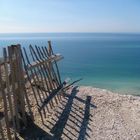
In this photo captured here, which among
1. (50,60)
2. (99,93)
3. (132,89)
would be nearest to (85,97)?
(99,93)

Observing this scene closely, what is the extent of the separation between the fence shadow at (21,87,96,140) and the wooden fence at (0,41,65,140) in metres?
0.31

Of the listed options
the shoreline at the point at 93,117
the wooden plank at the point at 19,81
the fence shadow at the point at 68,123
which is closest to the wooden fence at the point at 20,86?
the wooden plank at the point at 19,81

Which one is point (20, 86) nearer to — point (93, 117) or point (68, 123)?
point (68, 123)

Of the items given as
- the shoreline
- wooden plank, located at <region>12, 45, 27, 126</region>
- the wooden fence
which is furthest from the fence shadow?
wooden plank, located at <region>12, 45, 27, 126</region>

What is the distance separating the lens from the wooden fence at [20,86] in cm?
885

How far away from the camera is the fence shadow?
10.0m

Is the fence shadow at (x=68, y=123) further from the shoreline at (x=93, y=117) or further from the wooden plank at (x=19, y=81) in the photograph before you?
the wooden plank at (x=19, y=81)

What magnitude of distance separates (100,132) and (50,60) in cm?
386

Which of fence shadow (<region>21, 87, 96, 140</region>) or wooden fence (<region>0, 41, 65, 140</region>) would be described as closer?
wooden fence (<region>0, 41, 65, 140</region>)

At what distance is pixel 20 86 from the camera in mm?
10023

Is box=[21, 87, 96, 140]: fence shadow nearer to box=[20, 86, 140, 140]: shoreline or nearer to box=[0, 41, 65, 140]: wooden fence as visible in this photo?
box=[20, 86, 140, 140]: shoreline

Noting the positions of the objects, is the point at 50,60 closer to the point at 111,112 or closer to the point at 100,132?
the point at 111,112

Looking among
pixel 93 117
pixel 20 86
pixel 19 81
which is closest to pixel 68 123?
pixel 93 117

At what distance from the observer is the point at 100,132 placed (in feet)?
34.7
